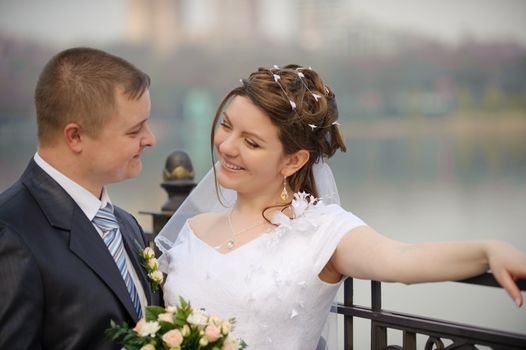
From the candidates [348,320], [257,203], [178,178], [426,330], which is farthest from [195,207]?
[426,330]

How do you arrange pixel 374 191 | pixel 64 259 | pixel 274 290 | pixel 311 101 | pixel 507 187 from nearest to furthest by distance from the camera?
Answer: pixel 64 259
pixel 274 290
pixel 311 101
pixel 374 191
pixel 507 187

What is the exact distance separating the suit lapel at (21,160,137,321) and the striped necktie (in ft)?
0.25

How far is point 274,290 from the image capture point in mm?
2467

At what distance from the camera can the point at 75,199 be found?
224 cm

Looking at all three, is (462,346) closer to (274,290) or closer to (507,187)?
(274,290)

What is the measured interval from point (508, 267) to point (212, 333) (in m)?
0.81

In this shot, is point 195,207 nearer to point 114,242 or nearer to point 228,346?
point 114,242

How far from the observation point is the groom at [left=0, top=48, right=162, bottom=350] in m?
2.04

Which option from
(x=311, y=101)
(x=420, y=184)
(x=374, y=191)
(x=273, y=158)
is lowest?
(x=420, y=184)

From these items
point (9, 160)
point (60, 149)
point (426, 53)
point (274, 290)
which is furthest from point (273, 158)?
point (426, 53)

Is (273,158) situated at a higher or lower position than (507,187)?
higher

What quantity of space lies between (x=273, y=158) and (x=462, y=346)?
0.91 meters

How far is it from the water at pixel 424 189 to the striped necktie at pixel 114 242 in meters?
3.81

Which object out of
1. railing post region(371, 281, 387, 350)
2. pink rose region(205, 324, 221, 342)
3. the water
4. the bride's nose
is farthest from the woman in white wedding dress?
the water
